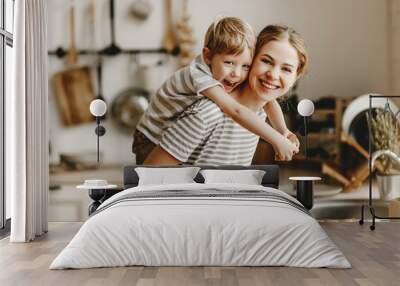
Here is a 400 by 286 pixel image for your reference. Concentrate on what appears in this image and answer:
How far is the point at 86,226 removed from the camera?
183 inches

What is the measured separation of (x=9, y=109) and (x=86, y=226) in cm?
256

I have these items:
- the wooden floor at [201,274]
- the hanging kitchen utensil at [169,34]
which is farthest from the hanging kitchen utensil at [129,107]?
the wooden floor at [201,274]

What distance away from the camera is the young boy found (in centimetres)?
716

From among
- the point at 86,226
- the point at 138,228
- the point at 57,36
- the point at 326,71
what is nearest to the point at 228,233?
the point at 138,228

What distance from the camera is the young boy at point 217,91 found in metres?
7.16

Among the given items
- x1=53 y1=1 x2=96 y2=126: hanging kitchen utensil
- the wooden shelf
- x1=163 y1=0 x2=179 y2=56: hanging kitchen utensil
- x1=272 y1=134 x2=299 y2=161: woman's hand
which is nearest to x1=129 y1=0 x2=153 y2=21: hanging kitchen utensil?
x1=163 y1=0 x2=179 y2=56: hanging kitchen utensil

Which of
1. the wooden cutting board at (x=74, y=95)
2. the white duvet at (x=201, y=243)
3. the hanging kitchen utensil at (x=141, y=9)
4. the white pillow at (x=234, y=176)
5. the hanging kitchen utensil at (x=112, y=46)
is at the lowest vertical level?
the white duvet at (x=201, y=243)

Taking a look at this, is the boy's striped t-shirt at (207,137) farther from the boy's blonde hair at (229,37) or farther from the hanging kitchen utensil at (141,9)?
the hanging kitchen utensil at (141,9)

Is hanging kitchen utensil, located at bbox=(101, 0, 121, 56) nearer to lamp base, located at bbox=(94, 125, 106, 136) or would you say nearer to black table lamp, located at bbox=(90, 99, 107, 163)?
black table lamp, located at bbox=(90, 99, 107, 163)

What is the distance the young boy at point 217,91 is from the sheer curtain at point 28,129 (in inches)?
54.2

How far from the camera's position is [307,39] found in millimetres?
7328

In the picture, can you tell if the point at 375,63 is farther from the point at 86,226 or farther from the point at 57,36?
the point at 86,226

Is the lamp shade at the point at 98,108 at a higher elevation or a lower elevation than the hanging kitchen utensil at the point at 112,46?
lower

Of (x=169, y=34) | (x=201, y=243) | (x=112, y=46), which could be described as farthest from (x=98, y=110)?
(x=201, y=243)
